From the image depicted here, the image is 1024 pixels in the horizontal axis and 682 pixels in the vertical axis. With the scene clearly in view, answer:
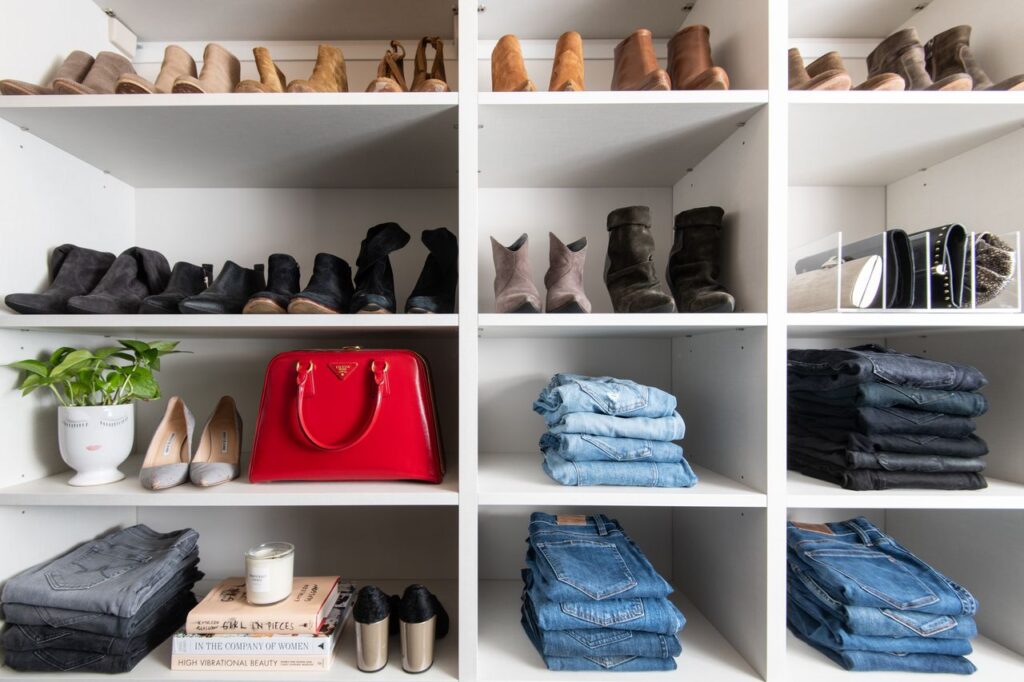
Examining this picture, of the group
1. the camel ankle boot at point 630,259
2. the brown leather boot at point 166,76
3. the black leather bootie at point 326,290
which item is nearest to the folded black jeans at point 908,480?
the camel ankle boot at point 630,259

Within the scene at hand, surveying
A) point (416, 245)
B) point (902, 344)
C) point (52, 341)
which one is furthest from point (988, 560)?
point (52, 341)

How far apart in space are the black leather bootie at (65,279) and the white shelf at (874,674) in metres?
1.66

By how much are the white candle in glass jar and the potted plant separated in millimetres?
386

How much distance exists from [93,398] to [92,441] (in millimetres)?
100

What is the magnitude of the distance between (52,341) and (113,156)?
468 mm

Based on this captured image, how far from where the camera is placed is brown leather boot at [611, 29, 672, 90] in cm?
106

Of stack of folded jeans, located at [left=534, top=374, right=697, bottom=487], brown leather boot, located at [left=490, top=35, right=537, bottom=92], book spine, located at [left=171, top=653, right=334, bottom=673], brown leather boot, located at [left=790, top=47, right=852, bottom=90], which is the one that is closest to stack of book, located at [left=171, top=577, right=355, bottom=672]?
book spine, located at [left=171, top=653, right=334, bottom=673]

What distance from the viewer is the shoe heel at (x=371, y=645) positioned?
0.95 metres

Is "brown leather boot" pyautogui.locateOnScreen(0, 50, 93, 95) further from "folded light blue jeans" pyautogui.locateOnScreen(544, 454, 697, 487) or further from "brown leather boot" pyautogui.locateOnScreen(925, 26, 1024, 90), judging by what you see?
"brown leather boot" pyautogui.locateOnScreen(925, 26, 1024, 90)

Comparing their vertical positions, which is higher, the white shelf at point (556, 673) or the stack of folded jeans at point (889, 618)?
the stack of folded jeans at point (889, 618)

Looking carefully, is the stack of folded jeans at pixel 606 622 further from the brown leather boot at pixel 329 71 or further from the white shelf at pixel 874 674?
the brown leather boot at pixel 329 71

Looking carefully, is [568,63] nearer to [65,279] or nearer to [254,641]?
[65,279]

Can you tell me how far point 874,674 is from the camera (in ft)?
3.11

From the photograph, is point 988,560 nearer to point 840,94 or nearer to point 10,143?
point 840,94
